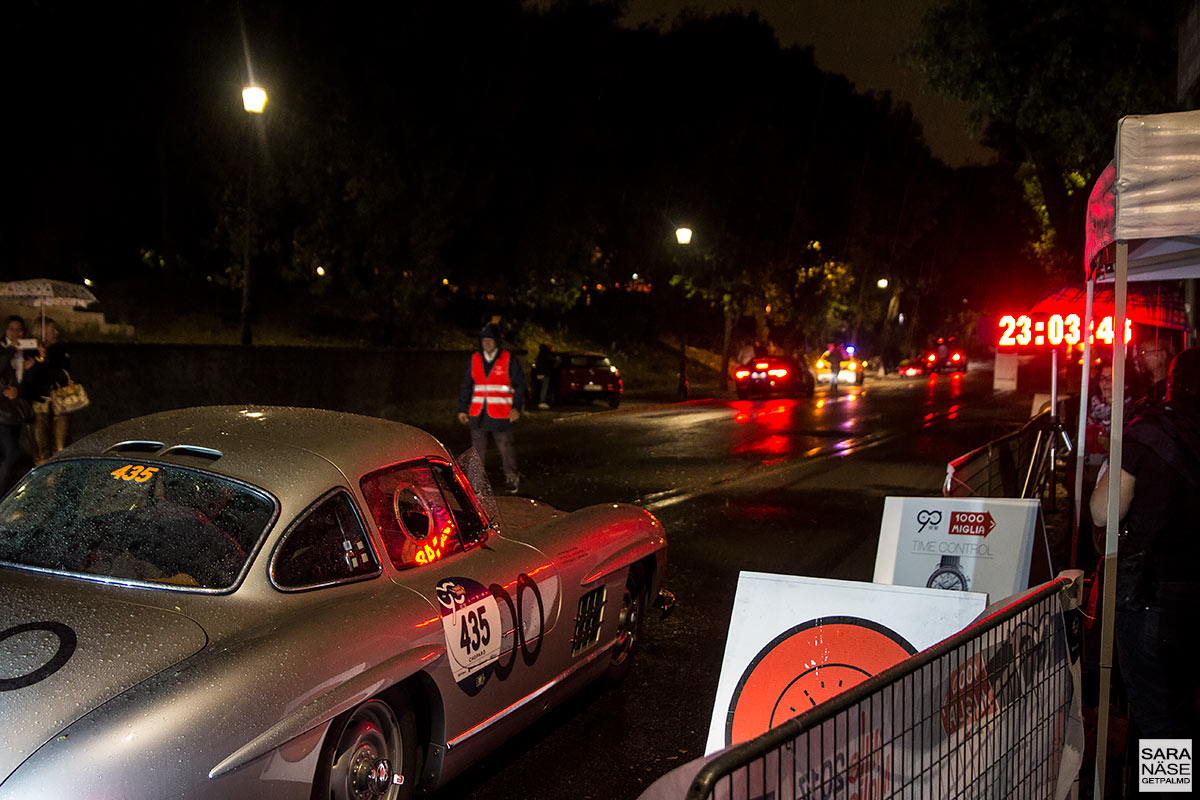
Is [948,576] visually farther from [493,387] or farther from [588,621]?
[493,387]

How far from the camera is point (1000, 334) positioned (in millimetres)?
15156

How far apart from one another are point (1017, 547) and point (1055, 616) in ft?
5.56

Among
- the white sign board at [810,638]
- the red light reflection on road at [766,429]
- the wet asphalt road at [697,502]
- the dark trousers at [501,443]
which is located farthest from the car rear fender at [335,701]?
the red light reflection on road at [766,429]

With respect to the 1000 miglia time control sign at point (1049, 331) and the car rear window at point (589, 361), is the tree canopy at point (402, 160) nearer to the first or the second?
the car rear window at point (589, 361)

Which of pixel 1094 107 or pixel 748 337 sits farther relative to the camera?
pixel 748 337

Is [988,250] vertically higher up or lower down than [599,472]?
higher up

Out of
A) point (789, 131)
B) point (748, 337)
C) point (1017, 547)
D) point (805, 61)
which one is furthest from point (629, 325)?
point (1017, 547)

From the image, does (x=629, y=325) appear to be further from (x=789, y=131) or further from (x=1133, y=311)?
(x=1133, y=311)

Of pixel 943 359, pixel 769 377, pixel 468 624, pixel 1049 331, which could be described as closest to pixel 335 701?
pixel 468 624

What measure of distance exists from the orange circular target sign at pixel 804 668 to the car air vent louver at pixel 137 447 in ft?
7.69

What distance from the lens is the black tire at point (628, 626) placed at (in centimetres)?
547

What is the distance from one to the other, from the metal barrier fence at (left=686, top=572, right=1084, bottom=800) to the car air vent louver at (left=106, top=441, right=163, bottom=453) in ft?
9.20

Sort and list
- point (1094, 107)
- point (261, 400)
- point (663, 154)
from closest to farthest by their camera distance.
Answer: point (1094, 107) → point (261, 400) → point (663, 154)

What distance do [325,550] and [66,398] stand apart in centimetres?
751
